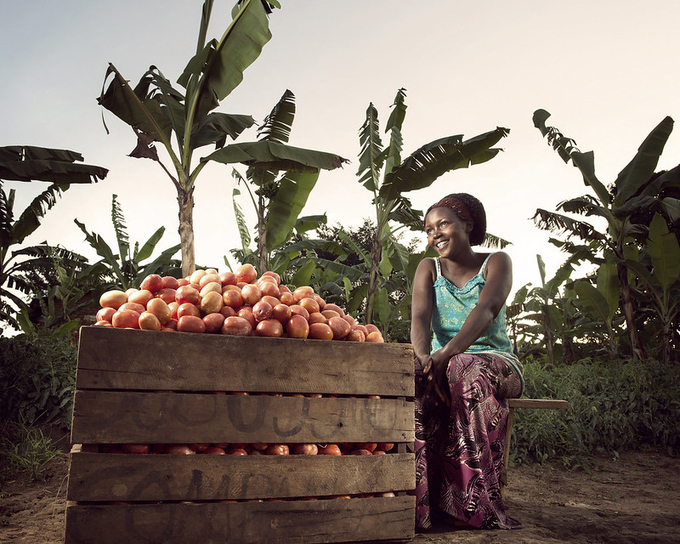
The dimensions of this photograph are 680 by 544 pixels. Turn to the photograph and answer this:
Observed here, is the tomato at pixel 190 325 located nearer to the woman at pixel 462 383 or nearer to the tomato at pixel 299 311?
A: the tomato at pixel 299 311

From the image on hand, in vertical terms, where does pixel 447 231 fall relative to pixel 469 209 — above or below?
below

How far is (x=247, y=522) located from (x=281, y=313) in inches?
29.9

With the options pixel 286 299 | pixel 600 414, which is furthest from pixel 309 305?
pixel 600 414

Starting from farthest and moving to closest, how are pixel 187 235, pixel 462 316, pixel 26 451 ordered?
pixel 187 235 < pixel 26 451 < pixel 462 316

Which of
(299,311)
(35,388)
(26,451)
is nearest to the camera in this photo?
(299,311)

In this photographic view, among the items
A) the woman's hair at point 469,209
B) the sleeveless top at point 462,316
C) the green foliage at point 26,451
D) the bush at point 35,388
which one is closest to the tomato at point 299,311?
the sleeveless top at point 462,316

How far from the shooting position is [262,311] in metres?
2.19

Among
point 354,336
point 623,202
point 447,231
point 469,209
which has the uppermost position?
point 623,202

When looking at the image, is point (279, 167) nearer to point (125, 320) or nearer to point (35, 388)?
point (35, 388)

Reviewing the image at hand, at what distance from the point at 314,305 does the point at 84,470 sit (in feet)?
3.43

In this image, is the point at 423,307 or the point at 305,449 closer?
the point at 305,449

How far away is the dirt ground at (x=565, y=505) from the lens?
2.64 m

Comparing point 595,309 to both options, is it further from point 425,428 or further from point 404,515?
point 404,515

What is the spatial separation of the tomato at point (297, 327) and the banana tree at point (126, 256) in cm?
824
